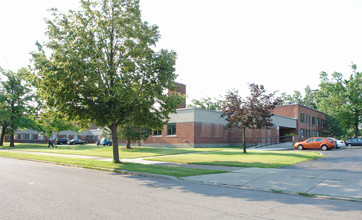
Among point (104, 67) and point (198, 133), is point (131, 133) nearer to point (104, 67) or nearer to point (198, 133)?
point (198, 133)

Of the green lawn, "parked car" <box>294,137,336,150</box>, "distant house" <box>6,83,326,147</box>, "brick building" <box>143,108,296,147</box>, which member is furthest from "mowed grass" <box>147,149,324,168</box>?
"brick building" <box>143,108,296,147</box>

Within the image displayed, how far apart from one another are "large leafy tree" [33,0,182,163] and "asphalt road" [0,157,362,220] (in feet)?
20.8

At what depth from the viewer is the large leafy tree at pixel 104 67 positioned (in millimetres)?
14453

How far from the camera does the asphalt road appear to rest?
5871 millimetres

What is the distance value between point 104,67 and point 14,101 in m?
39.7

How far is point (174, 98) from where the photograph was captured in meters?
16.8

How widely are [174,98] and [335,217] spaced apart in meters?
11.9

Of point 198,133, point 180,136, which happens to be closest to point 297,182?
point 198,133

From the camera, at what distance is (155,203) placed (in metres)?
6.96

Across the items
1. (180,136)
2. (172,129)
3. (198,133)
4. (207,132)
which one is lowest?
(180,136)

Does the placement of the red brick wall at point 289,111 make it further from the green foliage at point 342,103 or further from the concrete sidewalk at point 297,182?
the concrete sidewalk at point 297,182

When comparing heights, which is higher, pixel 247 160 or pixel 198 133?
pixel 198 133

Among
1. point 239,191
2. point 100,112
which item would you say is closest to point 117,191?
point 239,191

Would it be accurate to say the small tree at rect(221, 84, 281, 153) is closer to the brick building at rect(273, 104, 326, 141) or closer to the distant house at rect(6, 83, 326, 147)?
the distant house at rect(6, 83, 326, 147)
